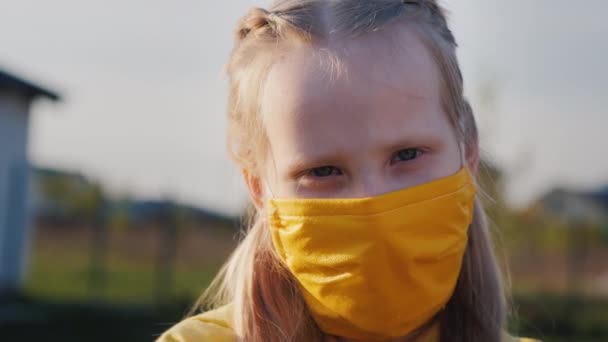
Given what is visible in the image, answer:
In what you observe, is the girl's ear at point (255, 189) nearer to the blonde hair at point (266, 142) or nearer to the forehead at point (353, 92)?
the blonde hair at point (266, 142)

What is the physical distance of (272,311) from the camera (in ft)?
7.99

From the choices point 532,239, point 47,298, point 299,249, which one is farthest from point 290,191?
point 47,298

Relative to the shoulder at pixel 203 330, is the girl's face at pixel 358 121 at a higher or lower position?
higher

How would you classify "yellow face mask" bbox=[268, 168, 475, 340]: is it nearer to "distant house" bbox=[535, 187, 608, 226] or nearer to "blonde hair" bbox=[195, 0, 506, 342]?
"blonde hair" bbox=[195, 0, 506, 342]

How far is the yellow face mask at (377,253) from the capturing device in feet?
7.27

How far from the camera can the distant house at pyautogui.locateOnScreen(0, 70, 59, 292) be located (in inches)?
659

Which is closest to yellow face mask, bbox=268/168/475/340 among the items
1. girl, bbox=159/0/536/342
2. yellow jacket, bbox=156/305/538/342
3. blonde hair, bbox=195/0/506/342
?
girl, bbox=159/0/536/342

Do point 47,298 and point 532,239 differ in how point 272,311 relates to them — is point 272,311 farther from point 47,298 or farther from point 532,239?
point 47,298

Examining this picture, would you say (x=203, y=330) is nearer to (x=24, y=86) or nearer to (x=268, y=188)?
(x=268, y=188)

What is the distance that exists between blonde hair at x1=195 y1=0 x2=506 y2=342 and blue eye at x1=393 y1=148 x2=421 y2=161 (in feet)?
0.61

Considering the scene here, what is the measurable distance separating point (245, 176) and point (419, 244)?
24.4 inches

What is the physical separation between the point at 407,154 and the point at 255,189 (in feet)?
1.69

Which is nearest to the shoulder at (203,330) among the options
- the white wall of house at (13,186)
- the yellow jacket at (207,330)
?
the yellow jacket at (207,330)

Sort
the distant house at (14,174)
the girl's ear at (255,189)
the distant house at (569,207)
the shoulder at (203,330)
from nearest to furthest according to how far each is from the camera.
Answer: the shoulder at (203,330) → the girl's ear at (255,189) → the distant house at (569,207) → the distant house at (14,174)
